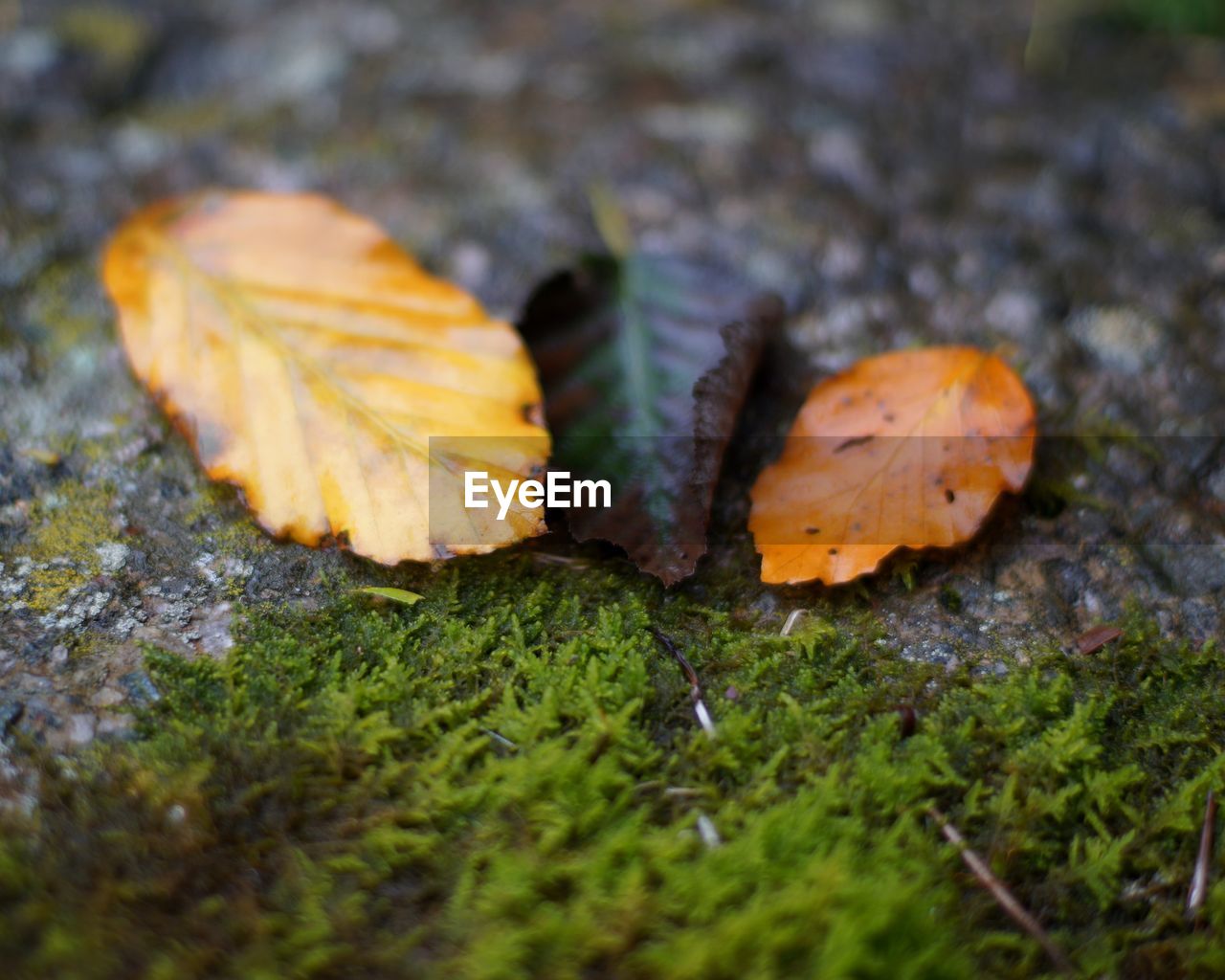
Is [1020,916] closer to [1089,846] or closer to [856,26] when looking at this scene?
[1089,846]

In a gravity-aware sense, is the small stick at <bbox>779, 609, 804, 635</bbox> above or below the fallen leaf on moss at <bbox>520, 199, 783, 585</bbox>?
below

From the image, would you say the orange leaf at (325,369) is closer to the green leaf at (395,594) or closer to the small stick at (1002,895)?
the green leaf at (395,594)

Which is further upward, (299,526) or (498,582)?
(299,526)

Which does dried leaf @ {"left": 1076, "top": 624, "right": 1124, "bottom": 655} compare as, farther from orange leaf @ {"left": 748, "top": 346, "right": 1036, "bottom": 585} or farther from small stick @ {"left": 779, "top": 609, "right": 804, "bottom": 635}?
small stick @ {"left": 779, "top": 609, "right": 804, "bottom": 635}

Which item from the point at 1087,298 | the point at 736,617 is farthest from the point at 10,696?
the point at 1087,298

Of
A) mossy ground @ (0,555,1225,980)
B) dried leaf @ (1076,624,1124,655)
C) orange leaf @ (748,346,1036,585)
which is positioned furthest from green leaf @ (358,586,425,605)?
dried leaf @ (1076,624,1124,655)

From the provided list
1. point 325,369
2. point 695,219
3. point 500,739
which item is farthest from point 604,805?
point 695,219

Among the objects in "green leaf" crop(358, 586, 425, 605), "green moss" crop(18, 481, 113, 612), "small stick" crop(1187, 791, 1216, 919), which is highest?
"green moss" crop(18, 481, 113, 612)
